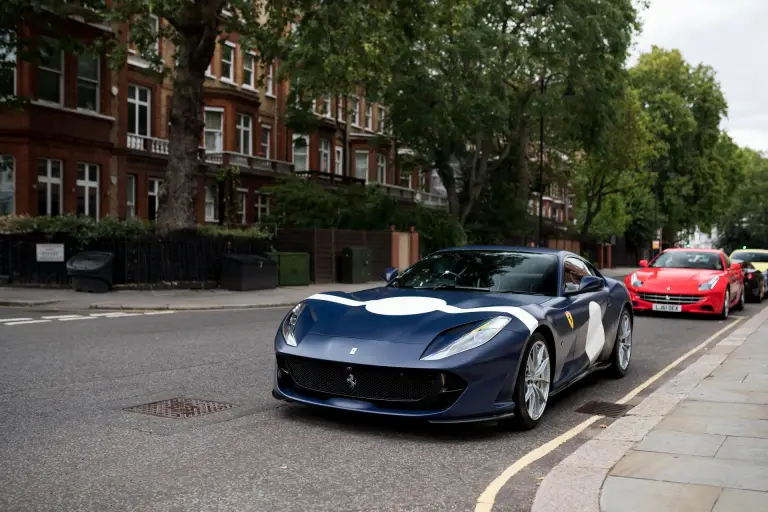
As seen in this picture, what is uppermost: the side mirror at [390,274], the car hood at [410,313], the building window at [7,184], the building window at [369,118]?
the building window at [369,118]

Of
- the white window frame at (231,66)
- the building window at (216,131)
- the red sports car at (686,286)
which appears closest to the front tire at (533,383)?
the red sports car at (686,286)

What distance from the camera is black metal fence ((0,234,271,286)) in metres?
21.5

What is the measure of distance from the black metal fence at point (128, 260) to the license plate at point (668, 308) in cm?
1247

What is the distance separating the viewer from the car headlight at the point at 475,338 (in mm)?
5547

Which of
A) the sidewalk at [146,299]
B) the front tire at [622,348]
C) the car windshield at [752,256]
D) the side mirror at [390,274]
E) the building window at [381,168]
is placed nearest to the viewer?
the side mirror at [390,274]

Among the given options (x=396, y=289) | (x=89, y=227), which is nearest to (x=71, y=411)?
(x=396, y=289)

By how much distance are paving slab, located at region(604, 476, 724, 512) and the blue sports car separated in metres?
1.31

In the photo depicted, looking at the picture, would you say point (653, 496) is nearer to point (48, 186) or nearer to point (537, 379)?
point (537, 379)

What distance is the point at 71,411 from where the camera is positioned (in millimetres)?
6277

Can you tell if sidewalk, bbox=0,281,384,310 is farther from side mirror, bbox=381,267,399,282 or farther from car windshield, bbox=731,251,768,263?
car windshield, bbox=731,251,768,263

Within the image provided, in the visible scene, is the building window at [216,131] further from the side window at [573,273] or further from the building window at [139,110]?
the side window at [573,273]

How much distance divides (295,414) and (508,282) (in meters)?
2.16

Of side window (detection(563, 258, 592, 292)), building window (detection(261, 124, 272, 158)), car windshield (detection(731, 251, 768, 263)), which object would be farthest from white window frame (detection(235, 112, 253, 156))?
side window (detection(563, 258, 592, 292))

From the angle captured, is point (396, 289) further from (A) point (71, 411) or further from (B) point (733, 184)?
(B) point (733, 184)
